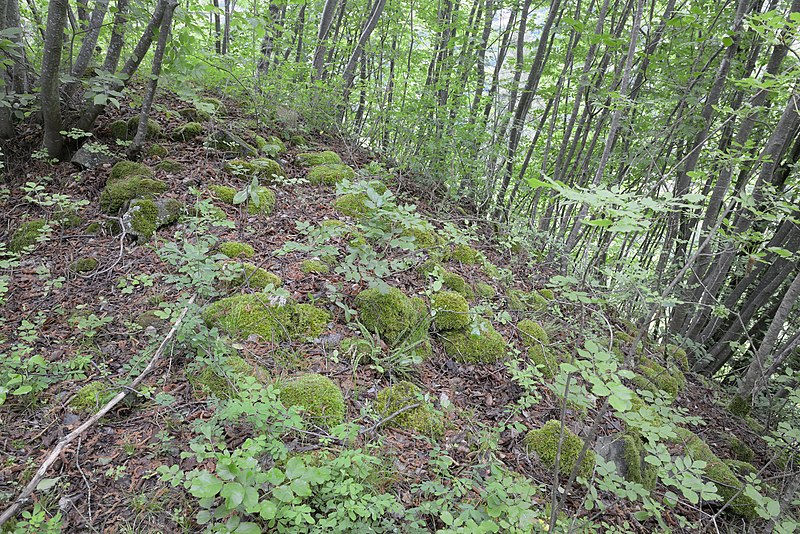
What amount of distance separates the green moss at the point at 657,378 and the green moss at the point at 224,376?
3659 millimetres

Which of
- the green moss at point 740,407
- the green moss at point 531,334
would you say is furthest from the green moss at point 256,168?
the green moss at point 740,407

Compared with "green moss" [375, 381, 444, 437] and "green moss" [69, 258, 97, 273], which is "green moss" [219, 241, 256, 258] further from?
"green moss" [375, 381, 444, 437]

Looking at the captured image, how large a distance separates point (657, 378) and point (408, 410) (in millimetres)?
3318

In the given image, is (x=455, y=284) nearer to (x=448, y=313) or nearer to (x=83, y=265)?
(x=448, y=313)

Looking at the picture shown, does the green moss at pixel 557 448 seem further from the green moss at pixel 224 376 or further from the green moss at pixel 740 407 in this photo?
the green moss at pixel 740 407

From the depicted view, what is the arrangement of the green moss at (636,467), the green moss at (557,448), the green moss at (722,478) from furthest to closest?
the green moss at (722,478) < the green moss at (636,467) < the green moss at (557,448)

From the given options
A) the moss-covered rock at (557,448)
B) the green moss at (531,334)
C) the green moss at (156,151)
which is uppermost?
the green moss at (156,151)

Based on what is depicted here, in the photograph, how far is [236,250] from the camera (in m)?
3.62

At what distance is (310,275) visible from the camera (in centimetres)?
356

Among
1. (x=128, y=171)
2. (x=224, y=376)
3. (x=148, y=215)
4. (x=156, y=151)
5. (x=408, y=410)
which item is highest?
(x=156, y=151)

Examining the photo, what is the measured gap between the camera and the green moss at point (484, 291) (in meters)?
4.22

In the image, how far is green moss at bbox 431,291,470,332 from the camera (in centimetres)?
361

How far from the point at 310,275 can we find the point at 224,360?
1.17 meters

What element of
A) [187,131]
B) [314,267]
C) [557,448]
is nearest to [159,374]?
[314,267]
